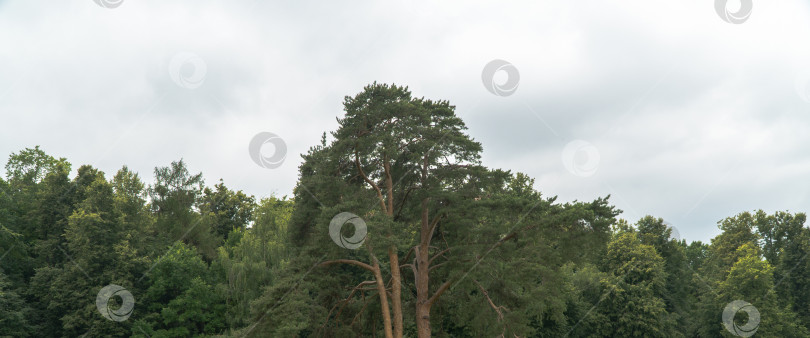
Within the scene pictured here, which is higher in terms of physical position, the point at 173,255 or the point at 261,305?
the point at 173,255

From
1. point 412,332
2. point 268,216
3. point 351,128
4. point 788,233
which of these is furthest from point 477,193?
point 788,233

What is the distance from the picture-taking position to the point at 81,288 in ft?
102

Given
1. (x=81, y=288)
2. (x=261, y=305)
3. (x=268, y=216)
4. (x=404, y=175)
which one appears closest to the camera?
(x=261, y=305)

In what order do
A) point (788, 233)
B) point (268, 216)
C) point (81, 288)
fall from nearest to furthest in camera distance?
point (81, 288) < point (268, 216) < point (788, 233)

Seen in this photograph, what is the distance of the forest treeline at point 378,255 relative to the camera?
18.0 meters

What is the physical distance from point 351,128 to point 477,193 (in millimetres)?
4791

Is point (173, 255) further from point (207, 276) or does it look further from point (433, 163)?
point (433, 163)

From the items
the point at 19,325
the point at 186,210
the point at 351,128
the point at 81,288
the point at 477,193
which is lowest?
the point at 19,325

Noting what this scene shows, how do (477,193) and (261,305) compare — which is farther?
(477,193)

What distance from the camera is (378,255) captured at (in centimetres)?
2062

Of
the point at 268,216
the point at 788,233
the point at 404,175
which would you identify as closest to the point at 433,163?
the point at 404,175

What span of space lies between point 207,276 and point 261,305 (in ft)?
62.9

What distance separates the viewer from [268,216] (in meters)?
34.0

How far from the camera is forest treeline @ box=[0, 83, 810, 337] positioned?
18016 mm
